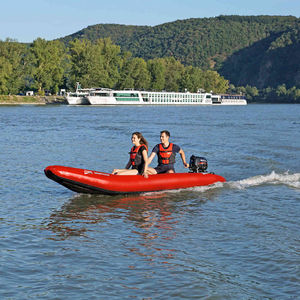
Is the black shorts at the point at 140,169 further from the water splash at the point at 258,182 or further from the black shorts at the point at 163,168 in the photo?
the water splash at the point at 258,182

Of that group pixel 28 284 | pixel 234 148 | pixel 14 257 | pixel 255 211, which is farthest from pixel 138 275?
pixel 234 148

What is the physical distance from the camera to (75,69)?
150 meters

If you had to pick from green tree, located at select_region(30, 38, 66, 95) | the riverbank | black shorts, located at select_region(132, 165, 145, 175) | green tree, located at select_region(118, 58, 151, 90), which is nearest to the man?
black shorts, located at select_region(132, 165, 145, 175)

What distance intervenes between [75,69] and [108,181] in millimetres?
137477

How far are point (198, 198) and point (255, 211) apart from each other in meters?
2.40

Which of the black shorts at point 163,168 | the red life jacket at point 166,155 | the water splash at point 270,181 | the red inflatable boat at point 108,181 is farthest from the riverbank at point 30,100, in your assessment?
the red inflatable boat at point 108,181

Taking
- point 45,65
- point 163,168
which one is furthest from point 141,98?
point 163,168

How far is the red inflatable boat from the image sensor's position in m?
15.2

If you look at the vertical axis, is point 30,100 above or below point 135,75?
below

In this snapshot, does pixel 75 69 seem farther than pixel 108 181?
Yes

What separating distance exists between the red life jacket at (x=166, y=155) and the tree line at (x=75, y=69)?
115m

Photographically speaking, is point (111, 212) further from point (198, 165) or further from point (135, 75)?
point (135, 75)

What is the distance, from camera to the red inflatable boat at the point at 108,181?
15164mm

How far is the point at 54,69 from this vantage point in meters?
143
